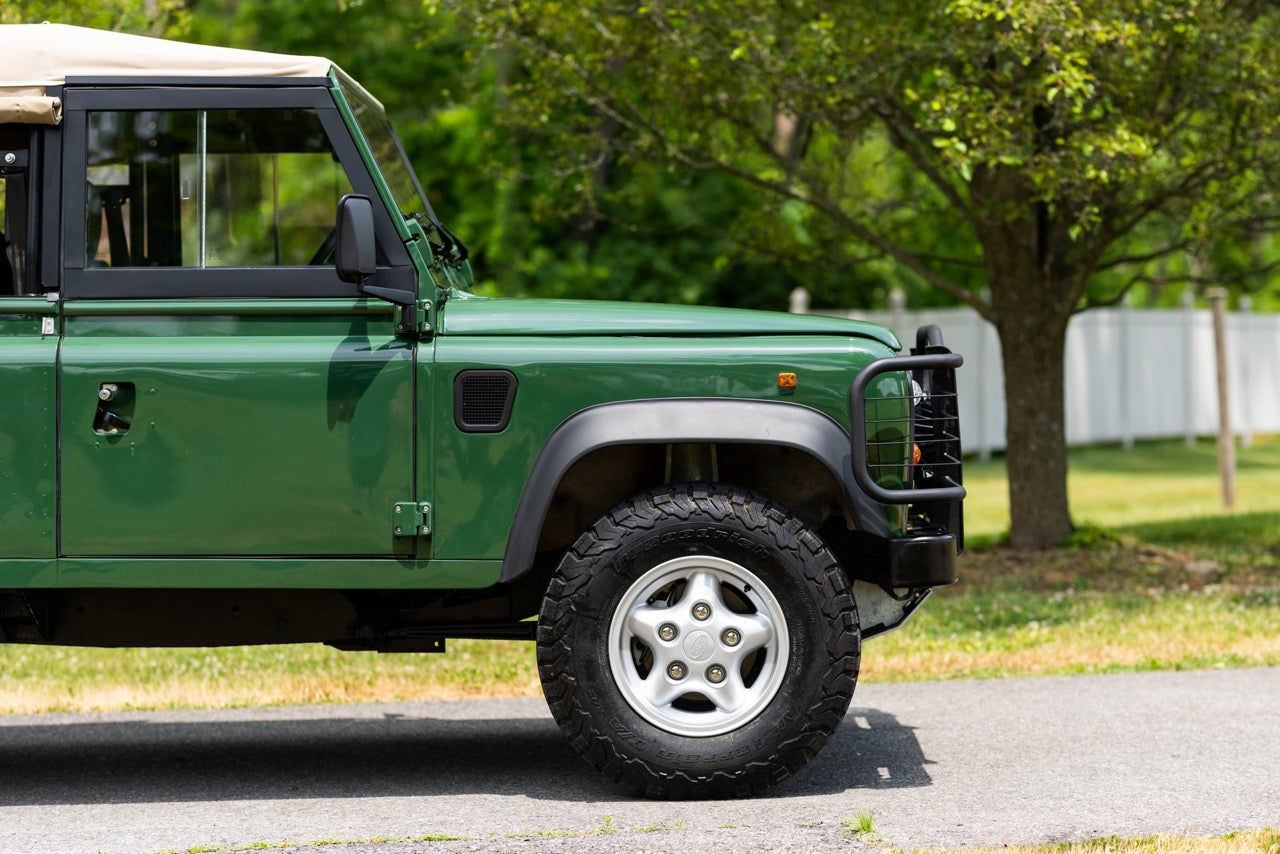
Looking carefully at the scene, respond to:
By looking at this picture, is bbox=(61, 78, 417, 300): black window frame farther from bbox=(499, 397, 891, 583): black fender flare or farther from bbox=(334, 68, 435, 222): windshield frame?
bbox=(499, 397, 891, 583): black fender flare

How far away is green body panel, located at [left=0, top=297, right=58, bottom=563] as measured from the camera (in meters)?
5.20

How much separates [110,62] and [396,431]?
1.51 meters

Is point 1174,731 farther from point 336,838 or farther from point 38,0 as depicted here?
point 38,0

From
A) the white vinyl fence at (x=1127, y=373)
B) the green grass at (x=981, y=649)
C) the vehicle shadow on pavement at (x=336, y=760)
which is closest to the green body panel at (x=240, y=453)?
the vehicle shadow on pavement at (x=336, y=760)

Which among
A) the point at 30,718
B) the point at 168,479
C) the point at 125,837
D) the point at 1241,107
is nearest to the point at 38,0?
the point at 30,718

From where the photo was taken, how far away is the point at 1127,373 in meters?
24.6

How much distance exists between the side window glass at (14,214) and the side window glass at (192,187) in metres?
0.20

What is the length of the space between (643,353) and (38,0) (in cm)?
630

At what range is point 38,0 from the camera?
32.5ft

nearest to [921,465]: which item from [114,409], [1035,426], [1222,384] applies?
[114,409]

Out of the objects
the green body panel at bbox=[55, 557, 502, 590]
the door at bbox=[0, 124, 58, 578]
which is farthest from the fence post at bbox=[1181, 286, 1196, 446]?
the door at bbox=[0, 124, 58, 578]

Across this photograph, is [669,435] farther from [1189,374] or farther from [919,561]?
[1189,374]

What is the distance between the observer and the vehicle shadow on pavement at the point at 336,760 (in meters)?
5.55

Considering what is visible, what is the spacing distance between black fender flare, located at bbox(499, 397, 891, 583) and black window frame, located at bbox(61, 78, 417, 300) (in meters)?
0.71
